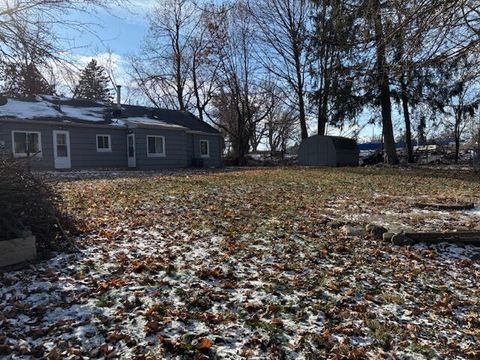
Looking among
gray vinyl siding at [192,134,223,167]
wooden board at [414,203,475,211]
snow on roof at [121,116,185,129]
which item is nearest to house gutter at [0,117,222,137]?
snow on roof at [121,116,185,129]

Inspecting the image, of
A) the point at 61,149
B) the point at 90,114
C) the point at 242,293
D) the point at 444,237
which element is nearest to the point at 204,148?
the point at 90,114

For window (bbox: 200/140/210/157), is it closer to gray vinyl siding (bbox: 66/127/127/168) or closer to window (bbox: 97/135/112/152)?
gray vinyl siding (bbox: 66/127/127/168)

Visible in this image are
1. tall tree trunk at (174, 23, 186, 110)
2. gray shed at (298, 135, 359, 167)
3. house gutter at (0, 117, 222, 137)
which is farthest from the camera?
tall tree trunk at (174, 23, 186, 110)

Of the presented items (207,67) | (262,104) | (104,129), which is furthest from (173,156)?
(262,104)

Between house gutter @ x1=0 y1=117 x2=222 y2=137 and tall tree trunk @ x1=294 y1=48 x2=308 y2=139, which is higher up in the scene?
tall tree trunk @ x1=294 y1=48 x2=308 y2=139

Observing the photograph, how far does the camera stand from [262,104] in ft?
114

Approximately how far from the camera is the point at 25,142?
18406mm

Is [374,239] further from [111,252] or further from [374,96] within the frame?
[374,96]

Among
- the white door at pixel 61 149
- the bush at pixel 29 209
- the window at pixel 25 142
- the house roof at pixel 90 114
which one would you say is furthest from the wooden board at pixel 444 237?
the white door at pixel 61 149

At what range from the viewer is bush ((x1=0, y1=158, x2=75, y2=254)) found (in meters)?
4.38

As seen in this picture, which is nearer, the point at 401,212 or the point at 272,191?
the point at 401,212

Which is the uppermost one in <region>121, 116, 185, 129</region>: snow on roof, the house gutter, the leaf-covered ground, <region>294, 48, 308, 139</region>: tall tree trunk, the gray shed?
<region>294, 48, 308, 139</region>: tall tree trunk

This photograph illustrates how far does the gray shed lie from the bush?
2225 centimetres

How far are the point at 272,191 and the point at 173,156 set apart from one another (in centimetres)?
1431
